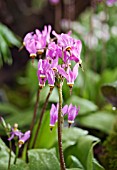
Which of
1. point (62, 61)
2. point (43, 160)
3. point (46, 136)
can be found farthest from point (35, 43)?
point (46, 136)

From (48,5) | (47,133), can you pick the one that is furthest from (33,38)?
(48,5)

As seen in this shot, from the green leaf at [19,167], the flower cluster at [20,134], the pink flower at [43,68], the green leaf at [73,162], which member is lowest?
the green leaf at [73,162]

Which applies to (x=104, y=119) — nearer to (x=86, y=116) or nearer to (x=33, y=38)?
(x=86, y=116)

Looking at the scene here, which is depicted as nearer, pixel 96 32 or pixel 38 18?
pixel 38 18

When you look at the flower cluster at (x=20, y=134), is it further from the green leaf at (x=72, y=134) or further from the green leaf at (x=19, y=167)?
the green leaf at (x=72, y=134)

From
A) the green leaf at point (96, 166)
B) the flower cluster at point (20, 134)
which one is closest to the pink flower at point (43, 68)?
the flower cluster at point (20, 134)

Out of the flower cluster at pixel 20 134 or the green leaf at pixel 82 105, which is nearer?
the flower cluster at pixel 20 134
